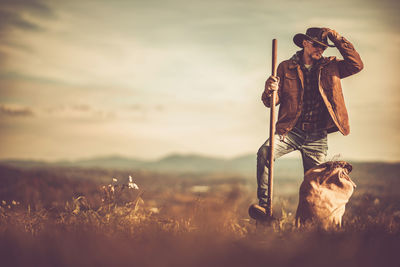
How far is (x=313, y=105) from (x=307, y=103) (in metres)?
0.09

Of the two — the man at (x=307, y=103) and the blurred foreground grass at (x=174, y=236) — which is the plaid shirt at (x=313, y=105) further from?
Result: the blurred foreground grass at (x=174, y=236)

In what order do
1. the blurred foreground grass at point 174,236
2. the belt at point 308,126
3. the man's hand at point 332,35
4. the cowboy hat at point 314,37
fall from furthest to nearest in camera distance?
the belt at point 308,126, the cowboy hat at point 314,37, the man's hand at point 332,35, the blurred foreground grass at point 174,236

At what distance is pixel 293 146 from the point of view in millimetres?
5797

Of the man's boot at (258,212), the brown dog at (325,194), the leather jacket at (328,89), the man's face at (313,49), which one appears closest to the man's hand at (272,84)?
the leather jacket at (328,89)

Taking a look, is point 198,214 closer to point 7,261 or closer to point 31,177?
point 7,261

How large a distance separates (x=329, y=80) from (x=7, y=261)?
4.54 m

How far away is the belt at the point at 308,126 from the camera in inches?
223

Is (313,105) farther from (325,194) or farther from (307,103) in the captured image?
(325,194)

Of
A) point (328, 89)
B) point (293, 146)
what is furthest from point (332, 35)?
point (293, 146)

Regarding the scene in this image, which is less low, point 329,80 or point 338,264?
point 329,80

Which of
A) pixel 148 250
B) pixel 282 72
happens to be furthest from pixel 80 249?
pixel 282 72

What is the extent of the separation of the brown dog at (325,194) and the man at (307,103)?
423mm

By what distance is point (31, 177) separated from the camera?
998 cm

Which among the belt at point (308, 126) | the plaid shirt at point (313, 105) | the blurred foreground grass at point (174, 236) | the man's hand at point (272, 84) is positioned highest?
the man's hand at point (272, 84)
